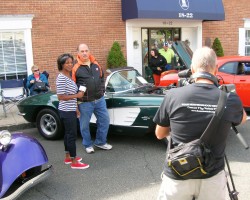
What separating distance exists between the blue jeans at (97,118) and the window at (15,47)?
5612mm

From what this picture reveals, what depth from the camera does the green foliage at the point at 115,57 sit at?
36.5ft

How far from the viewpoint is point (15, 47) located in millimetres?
10156

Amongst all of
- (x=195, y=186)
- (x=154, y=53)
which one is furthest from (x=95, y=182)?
(x=154, y=53)

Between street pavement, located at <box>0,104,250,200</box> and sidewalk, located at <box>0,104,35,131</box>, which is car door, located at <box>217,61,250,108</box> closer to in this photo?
street pavement, located at <box>0,104,250,200</box>

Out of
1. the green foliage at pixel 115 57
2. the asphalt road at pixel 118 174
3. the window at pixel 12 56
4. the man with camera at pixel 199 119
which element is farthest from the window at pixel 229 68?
the window at pixel 12 56

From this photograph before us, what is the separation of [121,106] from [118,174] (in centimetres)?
137

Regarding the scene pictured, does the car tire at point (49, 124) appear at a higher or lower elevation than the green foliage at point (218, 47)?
lower

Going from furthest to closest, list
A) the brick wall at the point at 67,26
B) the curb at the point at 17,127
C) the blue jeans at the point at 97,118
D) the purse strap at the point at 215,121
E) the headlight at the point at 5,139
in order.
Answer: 1. the brick wall at the point at 67,26
2. the curb at the point at 17,127
3. the blue jeans at the point at 97,118
4. the headlight at the point at 5,139
5. the purse strap at the point at 215,121

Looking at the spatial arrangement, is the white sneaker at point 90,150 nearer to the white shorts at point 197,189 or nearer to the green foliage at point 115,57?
the white shorts at point 197,189

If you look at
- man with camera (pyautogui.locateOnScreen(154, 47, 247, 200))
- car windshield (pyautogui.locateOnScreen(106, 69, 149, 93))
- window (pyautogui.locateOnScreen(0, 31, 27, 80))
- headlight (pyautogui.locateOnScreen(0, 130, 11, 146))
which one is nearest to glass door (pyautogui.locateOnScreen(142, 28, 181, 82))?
window (pyautogui.locateOnScreen(0, 31, 27, 80))

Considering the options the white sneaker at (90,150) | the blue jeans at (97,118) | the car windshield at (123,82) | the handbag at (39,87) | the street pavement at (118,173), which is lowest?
the street pavement at (118,173)

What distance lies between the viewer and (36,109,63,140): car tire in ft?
20.3

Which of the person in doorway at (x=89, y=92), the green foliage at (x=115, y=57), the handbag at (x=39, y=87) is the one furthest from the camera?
the green foliage at (x=115, y=57)

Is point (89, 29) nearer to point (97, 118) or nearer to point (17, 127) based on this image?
point (17, 127)
